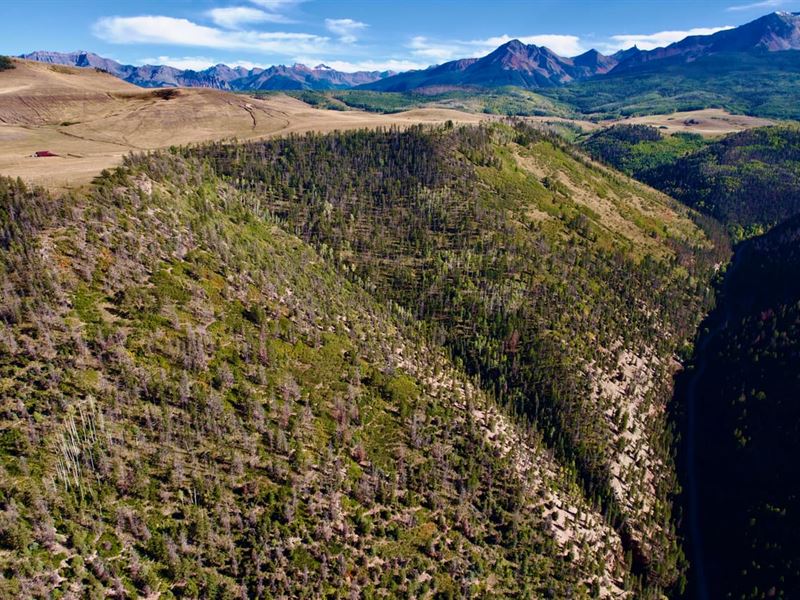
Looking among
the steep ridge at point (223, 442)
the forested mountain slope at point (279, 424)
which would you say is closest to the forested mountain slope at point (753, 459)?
the forested mountain slope at point (279, 424)

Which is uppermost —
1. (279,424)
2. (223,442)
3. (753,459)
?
(223,442)

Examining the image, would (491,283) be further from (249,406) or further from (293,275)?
(249,406)

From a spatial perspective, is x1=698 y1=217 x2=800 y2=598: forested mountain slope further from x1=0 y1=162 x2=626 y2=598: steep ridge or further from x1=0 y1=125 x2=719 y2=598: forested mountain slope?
x1=0 y1=162 x2=626 y2=598: steep ridge

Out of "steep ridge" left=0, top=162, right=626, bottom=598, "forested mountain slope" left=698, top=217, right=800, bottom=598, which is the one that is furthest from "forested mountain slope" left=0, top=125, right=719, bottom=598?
"forested mountain slope" left=698, top=217, right=800, bottom=598

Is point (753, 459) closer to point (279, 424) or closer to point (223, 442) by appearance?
point (279, 424)

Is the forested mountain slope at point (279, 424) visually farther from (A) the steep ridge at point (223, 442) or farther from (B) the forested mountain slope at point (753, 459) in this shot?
(B) the forested mountain slope at point (753, 459)

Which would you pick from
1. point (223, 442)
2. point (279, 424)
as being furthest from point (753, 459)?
point (223, 442)

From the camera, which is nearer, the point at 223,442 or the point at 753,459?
the point at 223,442

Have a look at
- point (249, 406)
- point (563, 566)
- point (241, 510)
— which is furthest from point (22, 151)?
point (563, 566)

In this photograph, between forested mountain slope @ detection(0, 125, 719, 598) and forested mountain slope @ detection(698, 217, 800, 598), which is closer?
forested mountain slope @ detection(0, 125, 719, 598)
